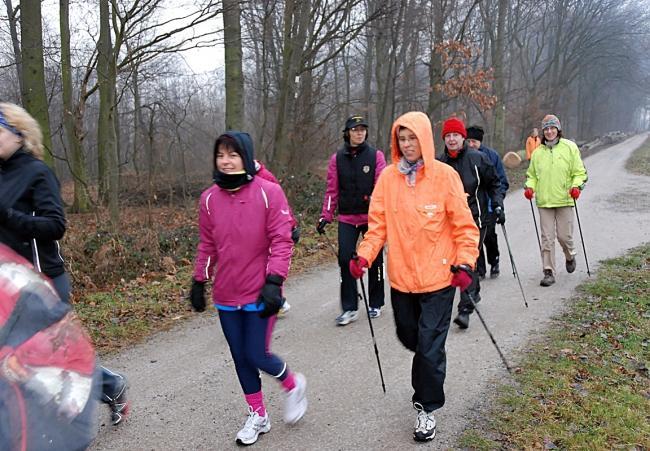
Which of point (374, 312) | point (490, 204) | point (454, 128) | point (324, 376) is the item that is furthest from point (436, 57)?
point (324, 376)

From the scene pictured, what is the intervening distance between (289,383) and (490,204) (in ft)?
12.9

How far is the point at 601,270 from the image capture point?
25.8 ft

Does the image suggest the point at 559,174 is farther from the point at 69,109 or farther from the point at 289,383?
the point at 69,109

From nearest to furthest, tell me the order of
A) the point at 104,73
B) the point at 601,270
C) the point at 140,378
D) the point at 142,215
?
the point at 140,378 → the point at 601,270 → the point at 104,73 → the point at 142,215

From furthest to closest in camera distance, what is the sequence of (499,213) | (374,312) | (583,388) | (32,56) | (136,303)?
1. (32,56)
2. (136,303)
3. (499,213)
4. (374,312)
5. (583,388)

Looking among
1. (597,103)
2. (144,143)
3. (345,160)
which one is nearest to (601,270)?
(345,160)

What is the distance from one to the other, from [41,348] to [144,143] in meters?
12.2

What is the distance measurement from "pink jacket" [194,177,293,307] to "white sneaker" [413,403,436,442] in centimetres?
133

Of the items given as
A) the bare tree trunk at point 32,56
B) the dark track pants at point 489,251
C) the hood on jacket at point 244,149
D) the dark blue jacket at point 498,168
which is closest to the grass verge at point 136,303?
the dark track pants at point 489,251

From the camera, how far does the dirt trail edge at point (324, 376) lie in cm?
377

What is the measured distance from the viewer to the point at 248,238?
3453 mm

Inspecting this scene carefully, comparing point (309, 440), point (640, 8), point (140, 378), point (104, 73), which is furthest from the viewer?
point (640, 8)

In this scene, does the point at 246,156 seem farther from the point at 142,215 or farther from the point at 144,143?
the point at 144,143

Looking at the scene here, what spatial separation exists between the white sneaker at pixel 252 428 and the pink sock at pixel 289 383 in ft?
0.79
